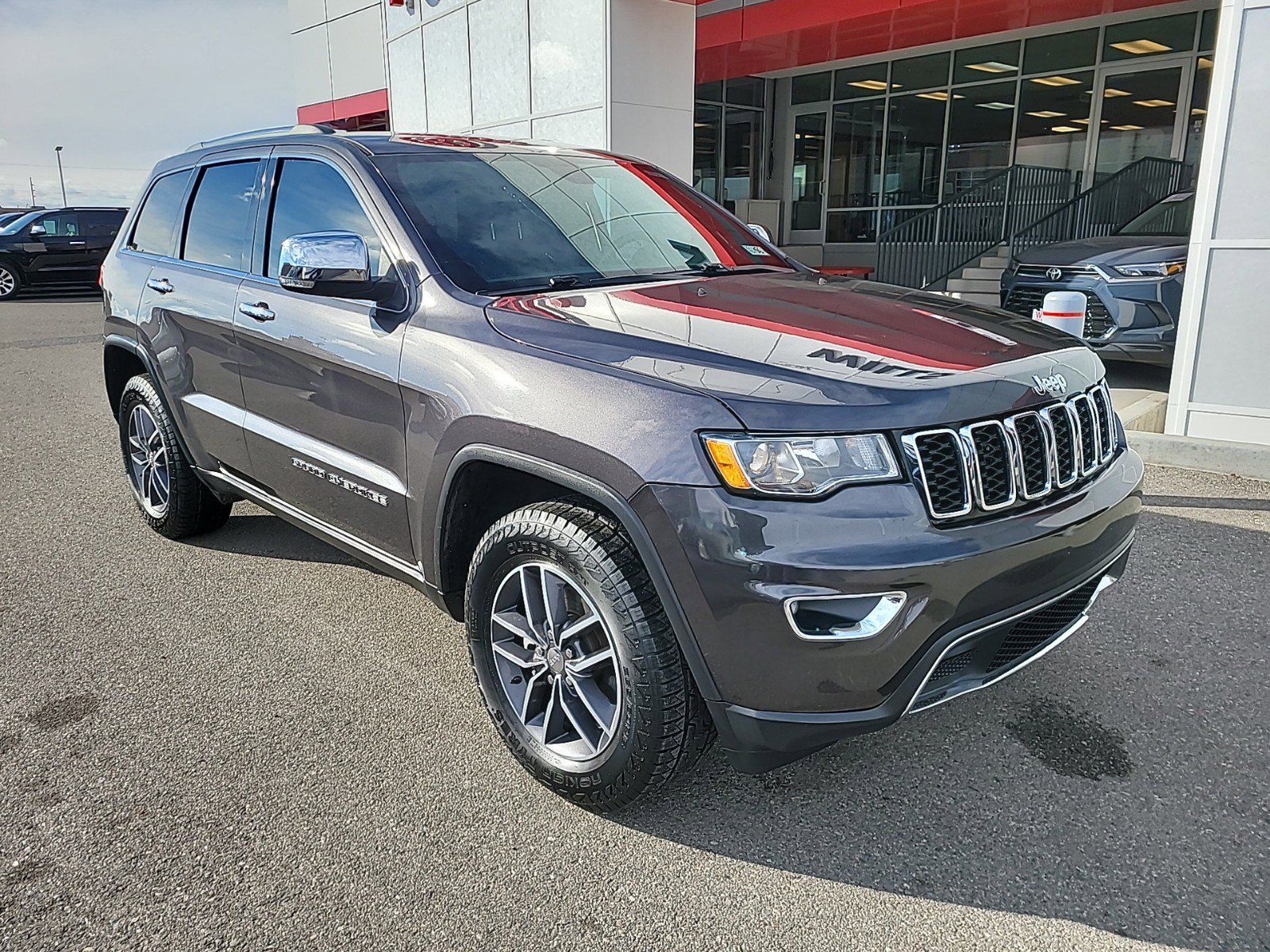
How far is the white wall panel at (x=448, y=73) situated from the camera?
11.3 m

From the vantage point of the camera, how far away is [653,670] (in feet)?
7.58

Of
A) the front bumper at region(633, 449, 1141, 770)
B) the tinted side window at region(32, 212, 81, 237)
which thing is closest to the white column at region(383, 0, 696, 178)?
the front bumper at region(633, 449, 1141, 770)

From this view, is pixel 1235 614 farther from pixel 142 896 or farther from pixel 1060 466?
pixel 142 896

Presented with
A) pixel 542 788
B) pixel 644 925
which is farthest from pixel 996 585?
pixel 542 788

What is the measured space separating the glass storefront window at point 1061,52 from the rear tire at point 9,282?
63.0ft

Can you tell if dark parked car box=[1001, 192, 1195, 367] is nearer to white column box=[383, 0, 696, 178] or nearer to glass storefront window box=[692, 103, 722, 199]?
white column box=[383, 0, 696, 178]

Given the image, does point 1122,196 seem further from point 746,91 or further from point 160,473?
point 160,473

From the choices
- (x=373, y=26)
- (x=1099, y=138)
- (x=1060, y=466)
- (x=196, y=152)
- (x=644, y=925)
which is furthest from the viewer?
(x=373, y=26)

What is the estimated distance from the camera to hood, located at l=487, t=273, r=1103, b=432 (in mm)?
2195

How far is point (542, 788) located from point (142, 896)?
103 centimetres

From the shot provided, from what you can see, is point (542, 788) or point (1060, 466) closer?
point (1060, 466)

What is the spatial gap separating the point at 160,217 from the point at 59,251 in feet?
59.6

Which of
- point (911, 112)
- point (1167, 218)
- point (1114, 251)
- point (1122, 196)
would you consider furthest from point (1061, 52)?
point (1114, 251)

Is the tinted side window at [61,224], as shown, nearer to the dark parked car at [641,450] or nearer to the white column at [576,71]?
the white column at [576,71]
